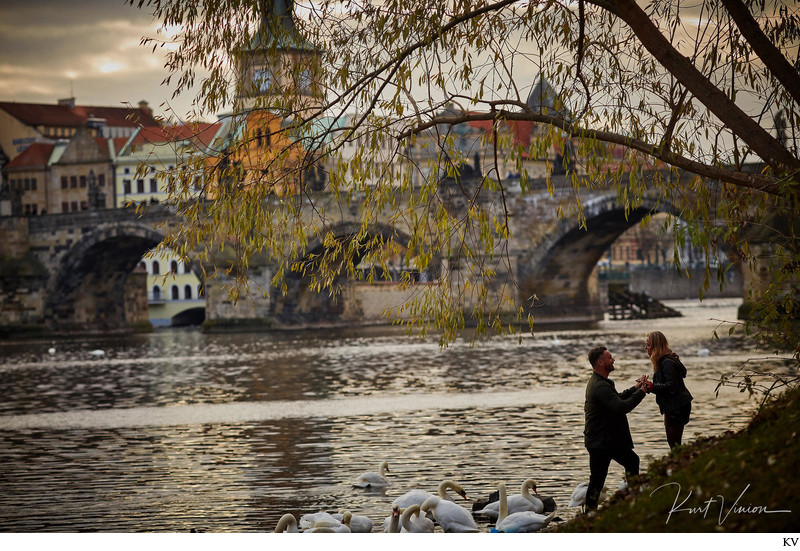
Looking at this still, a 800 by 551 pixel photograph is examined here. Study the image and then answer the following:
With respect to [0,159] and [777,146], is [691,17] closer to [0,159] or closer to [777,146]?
[777,146]

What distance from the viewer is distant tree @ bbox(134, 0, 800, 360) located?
609 cm

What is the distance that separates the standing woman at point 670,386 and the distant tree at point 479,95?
0.65m

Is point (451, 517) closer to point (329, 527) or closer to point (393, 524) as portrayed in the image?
point (393, 524)

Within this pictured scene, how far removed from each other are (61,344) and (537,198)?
51.9 feet

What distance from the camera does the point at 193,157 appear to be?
6.57 metres

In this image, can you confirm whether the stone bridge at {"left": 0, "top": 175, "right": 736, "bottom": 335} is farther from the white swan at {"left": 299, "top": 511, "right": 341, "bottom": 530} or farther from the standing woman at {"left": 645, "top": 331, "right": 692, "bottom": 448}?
the standing woman at {"left": 645, "top": 331, "right": 692, "bottom": 448}

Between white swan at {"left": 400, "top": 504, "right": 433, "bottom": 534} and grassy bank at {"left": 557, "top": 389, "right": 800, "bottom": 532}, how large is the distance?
3.46 ft

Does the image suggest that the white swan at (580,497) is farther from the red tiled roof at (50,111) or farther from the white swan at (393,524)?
the red tiled roof at (50,111)

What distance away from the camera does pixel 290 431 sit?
11.9 meters

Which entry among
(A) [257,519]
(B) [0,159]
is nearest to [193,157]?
(A) [257,519]

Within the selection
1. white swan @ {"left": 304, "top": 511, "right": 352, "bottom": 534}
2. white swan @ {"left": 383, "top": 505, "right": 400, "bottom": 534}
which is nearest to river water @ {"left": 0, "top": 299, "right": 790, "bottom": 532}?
white swan @ {"left": 383, "top": 505, "right": 400, "bottom": 534}

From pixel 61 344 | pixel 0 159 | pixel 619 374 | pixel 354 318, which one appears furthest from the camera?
pixel 354 318

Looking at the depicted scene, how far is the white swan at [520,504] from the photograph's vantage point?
6625 millimetres

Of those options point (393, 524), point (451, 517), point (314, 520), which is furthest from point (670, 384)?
point (314, 520)
